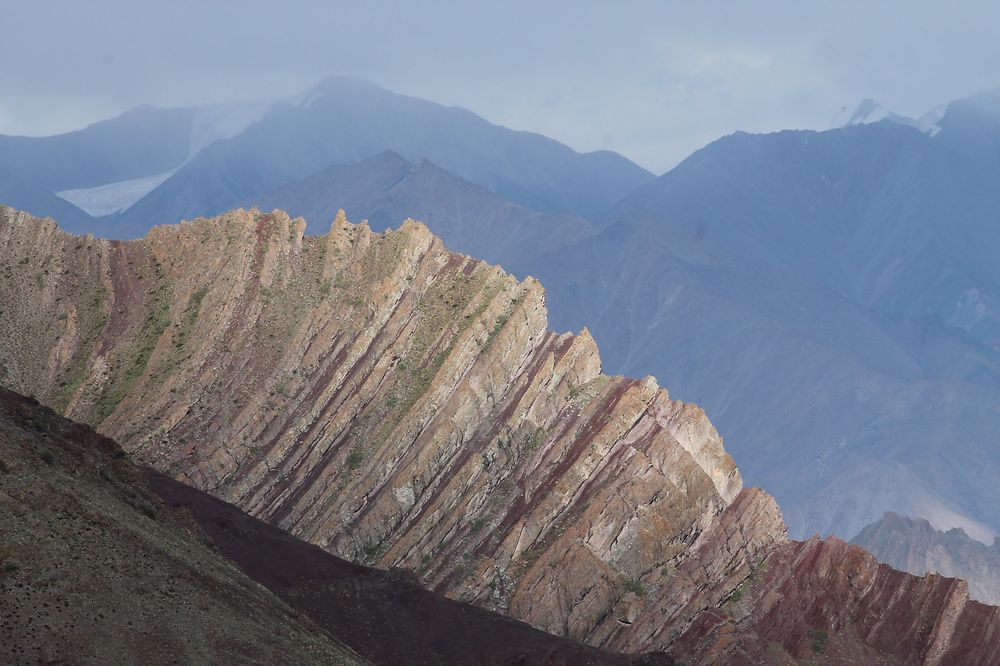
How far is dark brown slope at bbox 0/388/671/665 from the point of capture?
175ft

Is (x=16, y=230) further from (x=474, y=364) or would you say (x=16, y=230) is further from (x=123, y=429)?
(x=474, y=364)

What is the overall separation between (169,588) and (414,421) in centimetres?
4785

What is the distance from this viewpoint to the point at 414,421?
4178 inches

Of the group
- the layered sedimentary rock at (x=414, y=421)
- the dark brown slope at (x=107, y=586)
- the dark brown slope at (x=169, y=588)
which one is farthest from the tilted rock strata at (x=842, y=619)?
the dark brown slope at (x=107, y=586)

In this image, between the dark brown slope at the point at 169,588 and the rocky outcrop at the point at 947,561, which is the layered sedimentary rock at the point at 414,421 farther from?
the rocky outcrop at the point at 947,561

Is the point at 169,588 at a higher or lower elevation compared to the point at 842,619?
lower

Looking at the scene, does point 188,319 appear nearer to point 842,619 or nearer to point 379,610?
point 379,610

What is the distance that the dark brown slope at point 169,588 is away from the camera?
5344 cm

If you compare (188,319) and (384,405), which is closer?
(384,405)

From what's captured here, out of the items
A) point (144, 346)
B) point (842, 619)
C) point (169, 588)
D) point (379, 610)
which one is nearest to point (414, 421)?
point (379, 610)

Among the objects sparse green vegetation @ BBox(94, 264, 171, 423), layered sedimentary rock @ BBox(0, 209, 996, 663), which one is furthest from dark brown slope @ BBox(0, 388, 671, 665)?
sparse green vegetation @ BBox(94, 264, 171, 423)

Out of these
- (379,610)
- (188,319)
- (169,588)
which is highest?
(188,319)

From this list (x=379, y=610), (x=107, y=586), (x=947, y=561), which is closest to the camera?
(x=107, y=586)

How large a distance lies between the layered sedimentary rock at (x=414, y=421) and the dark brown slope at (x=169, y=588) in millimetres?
8207
